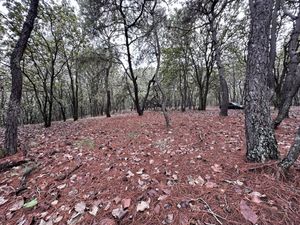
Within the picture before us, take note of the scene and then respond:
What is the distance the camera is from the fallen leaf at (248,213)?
164cm

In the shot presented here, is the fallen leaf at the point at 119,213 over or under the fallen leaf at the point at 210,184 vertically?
under

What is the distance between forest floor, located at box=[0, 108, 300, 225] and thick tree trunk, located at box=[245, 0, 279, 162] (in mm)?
307

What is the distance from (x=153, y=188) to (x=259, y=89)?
2.38m

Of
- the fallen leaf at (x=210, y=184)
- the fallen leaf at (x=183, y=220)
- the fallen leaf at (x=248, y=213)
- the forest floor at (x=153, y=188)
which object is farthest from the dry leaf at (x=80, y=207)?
the fallen leaf at (x=248, y=213)

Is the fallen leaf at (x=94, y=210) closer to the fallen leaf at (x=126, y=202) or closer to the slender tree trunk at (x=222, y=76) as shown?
the fallen leaf at (x=126, y=202)

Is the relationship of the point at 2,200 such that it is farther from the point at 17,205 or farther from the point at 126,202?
the point at 126,202

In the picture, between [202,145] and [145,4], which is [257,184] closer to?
[202,145]

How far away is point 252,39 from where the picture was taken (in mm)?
2598

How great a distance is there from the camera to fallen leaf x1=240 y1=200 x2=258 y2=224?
1.64 metres

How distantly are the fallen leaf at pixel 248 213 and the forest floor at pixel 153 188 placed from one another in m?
0.01

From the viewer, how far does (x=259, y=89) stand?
2.56 meters

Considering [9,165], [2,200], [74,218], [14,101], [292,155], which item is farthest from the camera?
[14,101]

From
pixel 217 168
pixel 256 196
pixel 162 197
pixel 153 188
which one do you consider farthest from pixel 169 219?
pixel 217 168

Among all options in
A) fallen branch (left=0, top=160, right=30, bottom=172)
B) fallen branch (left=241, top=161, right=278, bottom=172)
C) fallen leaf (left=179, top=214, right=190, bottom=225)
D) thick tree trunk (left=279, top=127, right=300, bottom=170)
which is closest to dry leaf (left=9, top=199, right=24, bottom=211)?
fallen branch (left=0, top=160, right=30, bottom=172)
